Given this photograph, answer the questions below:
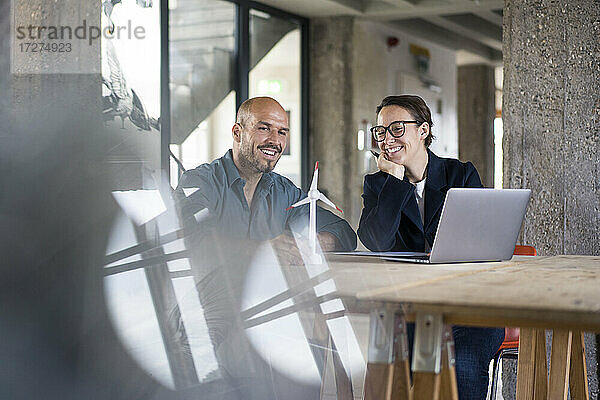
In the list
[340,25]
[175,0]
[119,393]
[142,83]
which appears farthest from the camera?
[340,25]

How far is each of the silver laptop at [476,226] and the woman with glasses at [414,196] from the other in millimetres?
257

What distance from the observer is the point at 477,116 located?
10039 mm

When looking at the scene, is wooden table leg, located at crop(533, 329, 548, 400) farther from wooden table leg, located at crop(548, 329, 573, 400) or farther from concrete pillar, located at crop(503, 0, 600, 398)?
concrete pillar, located at crop(503, 0, 600, 398)

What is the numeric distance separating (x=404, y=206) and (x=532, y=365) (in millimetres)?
618

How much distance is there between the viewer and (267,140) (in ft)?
9.16

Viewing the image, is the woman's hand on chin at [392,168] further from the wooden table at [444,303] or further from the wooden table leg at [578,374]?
the wooden table leg at [578,374]

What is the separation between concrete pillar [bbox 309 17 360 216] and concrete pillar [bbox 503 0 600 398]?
338 cm

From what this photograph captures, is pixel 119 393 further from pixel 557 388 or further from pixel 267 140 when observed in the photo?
pixel 557 388

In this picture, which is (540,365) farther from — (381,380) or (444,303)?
(444,303)

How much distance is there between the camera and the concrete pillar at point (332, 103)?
6.74 m

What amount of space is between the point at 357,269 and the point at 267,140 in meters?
0.98

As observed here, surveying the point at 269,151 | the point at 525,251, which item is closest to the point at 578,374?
the point at 525,251

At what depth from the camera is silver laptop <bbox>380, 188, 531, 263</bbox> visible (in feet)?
6.79

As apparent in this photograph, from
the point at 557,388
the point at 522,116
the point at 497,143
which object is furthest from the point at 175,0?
the point at 497,143
